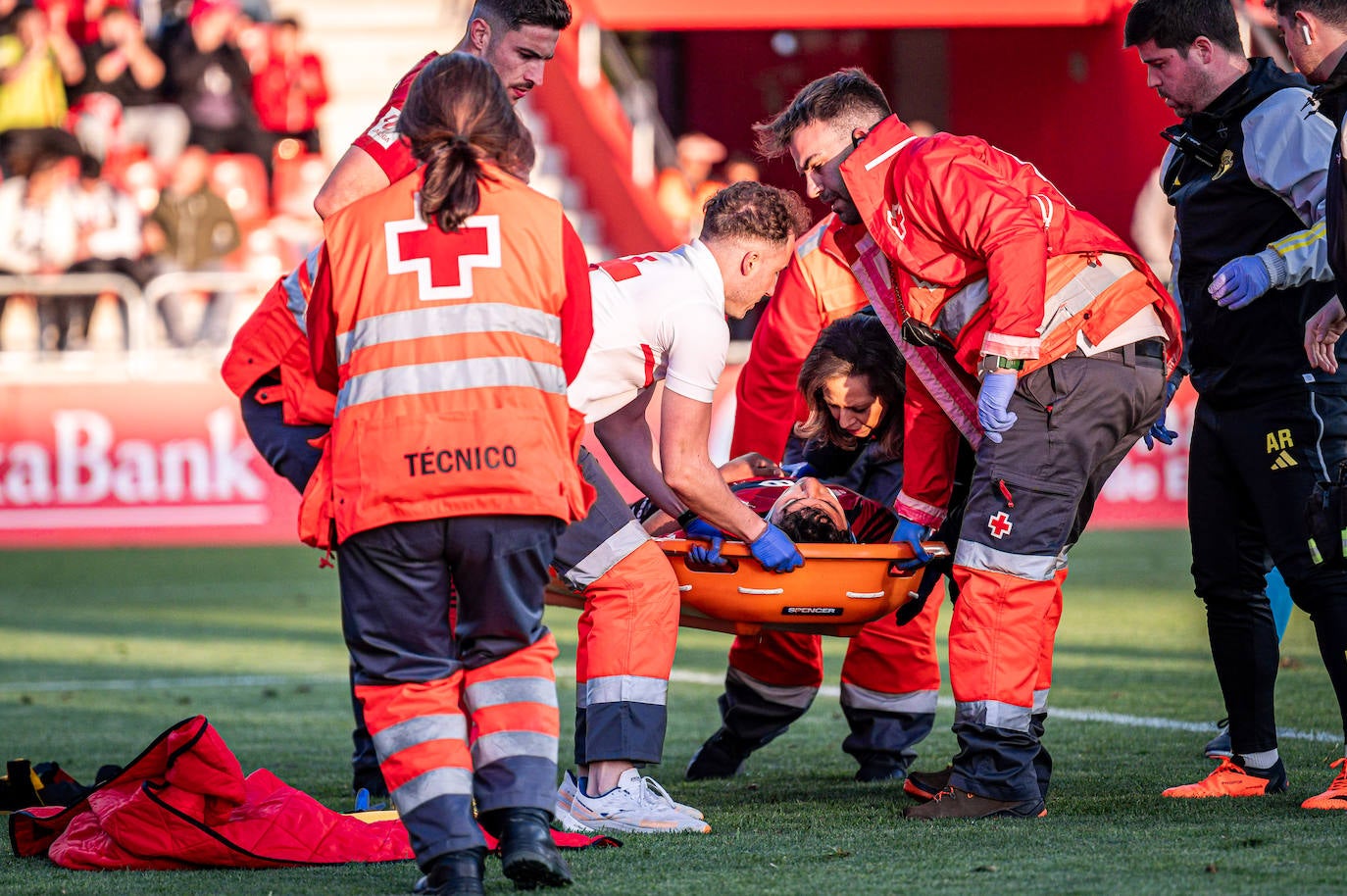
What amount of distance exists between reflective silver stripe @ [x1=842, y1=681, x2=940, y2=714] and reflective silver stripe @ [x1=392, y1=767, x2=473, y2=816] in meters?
2.22

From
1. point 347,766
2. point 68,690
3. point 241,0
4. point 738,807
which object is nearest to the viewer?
point 738,807

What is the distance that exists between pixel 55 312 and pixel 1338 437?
13.1m

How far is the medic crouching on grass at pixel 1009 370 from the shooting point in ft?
14.8

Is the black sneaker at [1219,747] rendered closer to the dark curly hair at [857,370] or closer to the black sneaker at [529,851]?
the dark curly hair at [857,370]

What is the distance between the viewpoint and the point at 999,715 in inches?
182

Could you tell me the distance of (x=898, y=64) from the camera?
2300 centimetres

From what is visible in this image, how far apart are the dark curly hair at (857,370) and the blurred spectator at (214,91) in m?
13.4

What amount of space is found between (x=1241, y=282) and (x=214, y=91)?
14926mm

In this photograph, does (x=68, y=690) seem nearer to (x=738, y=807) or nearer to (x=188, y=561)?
(x=738, y=807)

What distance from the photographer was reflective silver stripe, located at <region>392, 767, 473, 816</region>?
367 cm

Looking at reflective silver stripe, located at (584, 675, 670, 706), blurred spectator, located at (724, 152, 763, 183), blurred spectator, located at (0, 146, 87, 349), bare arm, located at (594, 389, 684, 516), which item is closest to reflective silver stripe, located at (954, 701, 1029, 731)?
reflective silver stripe, located at (584, 675, 670, 706)

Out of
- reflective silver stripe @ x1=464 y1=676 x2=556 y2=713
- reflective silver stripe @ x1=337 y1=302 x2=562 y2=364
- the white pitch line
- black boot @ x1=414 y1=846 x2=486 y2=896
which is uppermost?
reflective silver stripe @ x1=337 y1=302 x2=562 y2=364

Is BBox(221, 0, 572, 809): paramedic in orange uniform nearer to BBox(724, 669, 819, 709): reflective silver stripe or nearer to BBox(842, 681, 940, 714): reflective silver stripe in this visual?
BBox(724, 669, 819, 709): reflective silver stripe

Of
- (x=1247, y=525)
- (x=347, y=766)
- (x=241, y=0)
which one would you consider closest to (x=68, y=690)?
(x=347, y=766)
